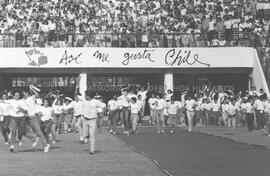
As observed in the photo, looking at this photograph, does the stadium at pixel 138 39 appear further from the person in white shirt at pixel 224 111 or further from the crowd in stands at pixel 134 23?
the person in white shirt at pixel 224 111

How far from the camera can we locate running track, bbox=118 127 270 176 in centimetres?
1511

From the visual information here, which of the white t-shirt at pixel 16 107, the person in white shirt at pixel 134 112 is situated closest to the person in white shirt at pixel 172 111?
the person in white shirt at pixel 134 112

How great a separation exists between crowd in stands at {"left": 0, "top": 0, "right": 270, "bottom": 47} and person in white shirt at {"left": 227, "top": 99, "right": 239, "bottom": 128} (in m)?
5.60

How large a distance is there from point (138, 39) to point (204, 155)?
2312 cm

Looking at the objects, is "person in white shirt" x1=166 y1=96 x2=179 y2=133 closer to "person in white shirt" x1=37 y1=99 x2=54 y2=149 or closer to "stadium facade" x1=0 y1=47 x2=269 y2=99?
"stadium facade" x1=0 y1=47 x2=269 y2=99

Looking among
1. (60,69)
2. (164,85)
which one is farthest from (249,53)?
(60,69)

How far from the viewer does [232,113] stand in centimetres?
3697

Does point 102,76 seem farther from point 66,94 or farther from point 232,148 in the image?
point 232,148

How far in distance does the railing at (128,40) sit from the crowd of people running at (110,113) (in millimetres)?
3069

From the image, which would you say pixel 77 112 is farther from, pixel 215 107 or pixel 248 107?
pixel 215 107

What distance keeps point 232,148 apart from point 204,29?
21.1 meters

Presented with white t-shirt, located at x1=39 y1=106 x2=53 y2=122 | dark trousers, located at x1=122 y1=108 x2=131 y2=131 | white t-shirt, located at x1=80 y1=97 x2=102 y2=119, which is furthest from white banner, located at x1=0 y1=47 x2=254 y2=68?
white t-shirt, located at x1=80 y1=97 x2=102 y2=119

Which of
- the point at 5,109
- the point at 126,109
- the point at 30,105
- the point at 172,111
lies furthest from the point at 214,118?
the point at 30,105

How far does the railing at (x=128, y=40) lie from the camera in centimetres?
4028
